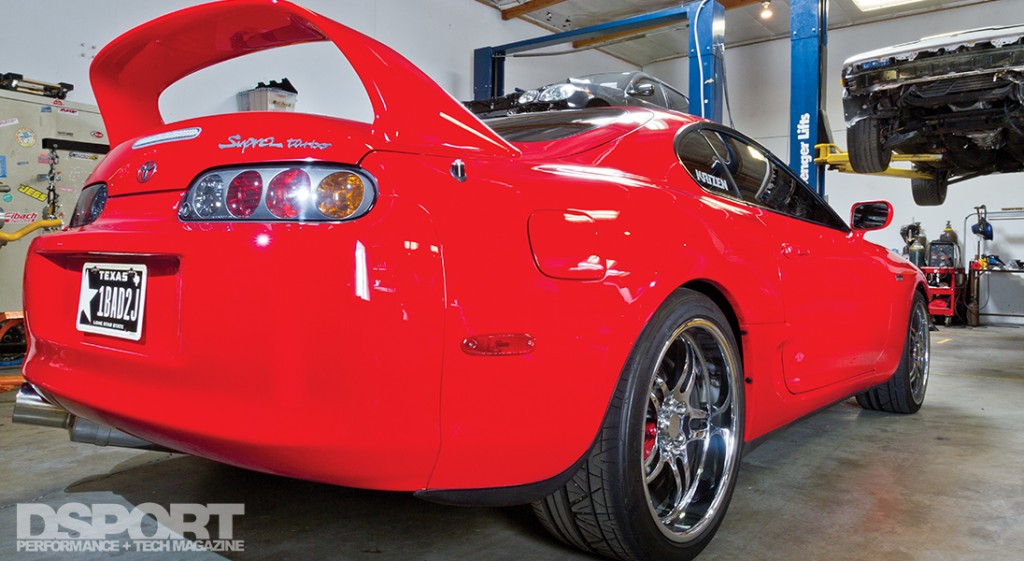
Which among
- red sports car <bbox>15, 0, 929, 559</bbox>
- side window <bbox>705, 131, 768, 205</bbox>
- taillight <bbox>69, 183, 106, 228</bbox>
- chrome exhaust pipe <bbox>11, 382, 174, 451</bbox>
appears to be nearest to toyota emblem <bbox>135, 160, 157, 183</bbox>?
red sports car <bbox>15, 0, 929, 559</bbox>

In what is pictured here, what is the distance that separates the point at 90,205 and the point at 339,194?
77 cm

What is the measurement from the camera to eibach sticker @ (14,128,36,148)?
17.8 feet

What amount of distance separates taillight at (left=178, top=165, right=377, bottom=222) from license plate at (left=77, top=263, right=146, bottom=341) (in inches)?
7.9

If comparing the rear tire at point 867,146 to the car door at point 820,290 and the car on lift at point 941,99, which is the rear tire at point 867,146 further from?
the car door at point 820,290

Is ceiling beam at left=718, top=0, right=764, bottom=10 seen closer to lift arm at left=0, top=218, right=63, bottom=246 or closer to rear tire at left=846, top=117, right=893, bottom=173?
rear tire at left=846, top=117, right=893, bottom=173

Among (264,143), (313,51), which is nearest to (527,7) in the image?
(313,51)

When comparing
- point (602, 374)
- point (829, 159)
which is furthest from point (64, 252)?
point (829, 159)

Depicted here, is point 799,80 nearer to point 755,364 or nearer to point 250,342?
point 755,364

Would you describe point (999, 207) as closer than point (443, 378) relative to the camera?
No

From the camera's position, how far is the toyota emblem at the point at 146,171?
140 centimetres

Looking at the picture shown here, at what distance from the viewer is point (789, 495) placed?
7.02ft

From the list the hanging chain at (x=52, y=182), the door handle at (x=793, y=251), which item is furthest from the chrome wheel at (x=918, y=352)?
the hanging chain at (x=52, y=182)

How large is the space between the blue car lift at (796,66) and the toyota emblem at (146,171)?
19.1 ft

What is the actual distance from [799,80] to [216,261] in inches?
243
